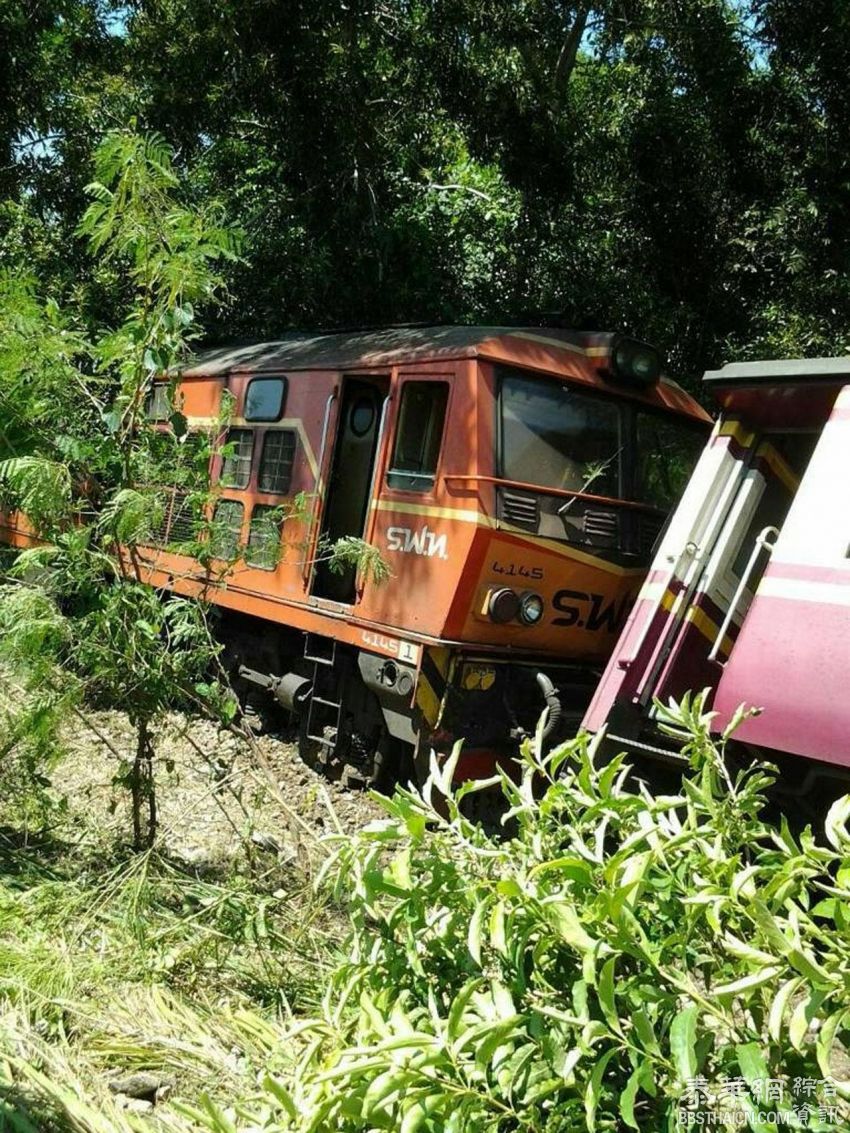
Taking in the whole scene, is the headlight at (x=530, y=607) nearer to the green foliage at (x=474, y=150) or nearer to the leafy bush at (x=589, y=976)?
the leafy bush at (x=589, y=976)

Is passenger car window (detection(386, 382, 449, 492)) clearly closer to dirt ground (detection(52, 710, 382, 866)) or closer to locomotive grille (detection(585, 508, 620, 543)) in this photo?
locomotive grille (detection(585, 508, 620, 543))

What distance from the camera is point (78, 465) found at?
4.77 metres

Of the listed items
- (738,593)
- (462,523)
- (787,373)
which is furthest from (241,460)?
(787,373)

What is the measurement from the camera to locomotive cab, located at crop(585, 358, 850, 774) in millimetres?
4430

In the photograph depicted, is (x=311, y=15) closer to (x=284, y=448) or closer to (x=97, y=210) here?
(x=284, y=448)

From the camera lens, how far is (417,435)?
6988 millimetres

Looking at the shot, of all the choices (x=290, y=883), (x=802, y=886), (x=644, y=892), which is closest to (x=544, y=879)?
(x=644, y=892)

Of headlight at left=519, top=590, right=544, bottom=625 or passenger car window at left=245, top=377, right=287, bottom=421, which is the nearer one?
headlight at left=519, top=590, right=544, bottom=625

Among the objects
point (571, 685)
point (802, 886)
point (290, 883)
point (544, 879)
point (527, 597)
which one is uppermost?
point (802, 886)

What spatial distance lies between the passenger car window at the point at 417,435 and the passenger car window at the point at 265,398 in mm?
1523

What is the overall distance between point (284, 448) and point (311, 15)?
5251 millimetres

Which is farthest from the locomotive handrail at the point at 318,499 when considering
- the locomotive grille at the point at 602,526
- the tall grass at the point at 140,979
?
the tall grass at the point at 140,979

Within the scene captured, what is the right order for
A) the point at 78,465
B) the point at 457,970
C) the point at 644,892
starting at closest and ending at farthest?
the point at 644,892, the point at 457,970, the point at 78,465

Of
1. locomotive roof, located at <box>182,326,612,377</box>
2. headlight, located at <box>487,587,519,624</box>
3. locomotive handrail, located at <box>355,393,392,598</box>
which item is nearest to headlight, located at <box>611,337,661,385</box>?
locomotive roof, located at <box>182,326,612,377</box>
